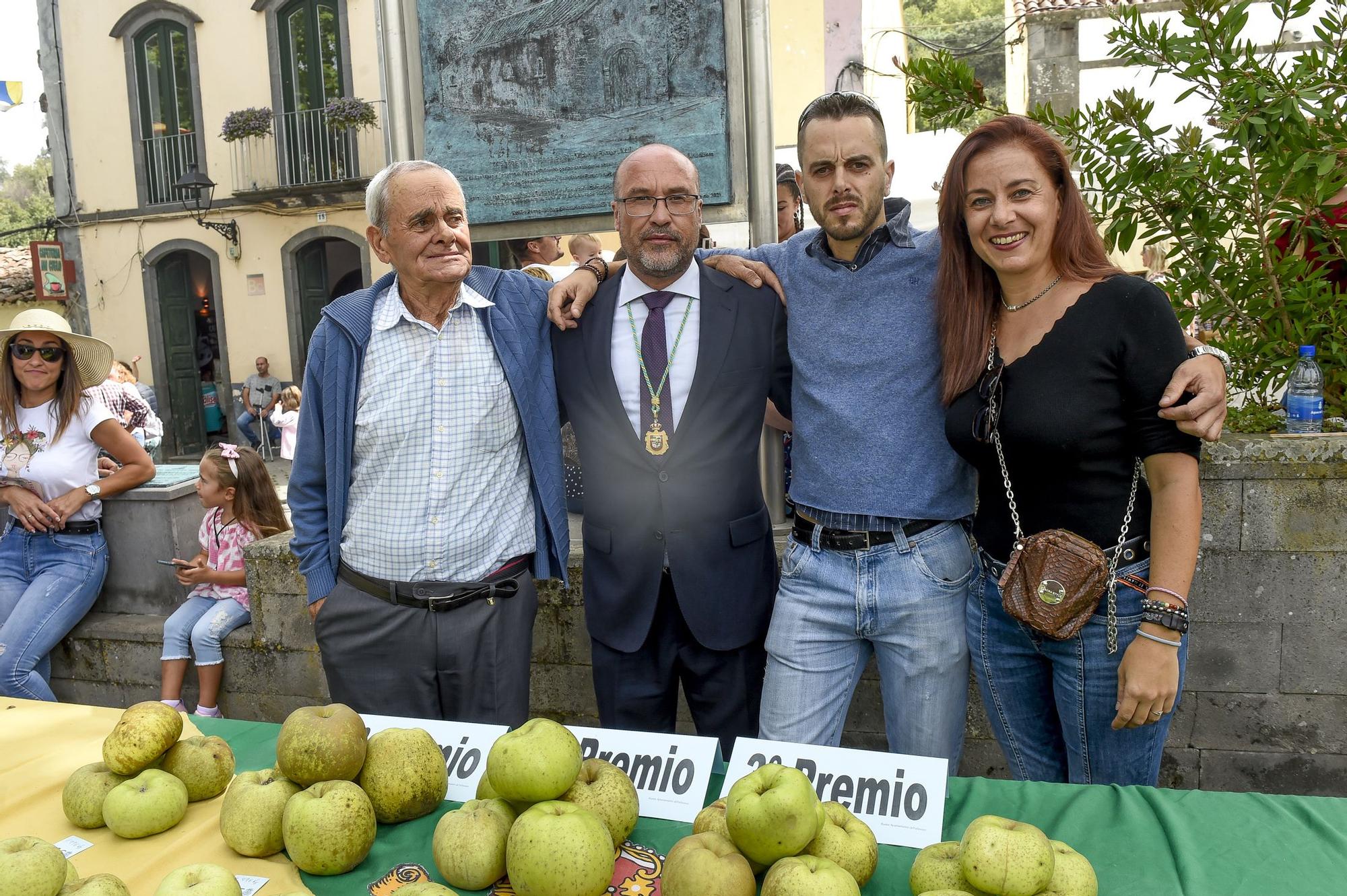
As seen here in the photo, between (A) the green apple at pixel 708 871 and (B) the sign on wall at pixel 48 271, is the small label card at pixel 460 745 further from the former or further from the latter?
→ (B) the sign on wall at pixel 48 271

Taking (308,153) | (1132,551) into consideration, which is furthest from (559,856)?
(308,153)

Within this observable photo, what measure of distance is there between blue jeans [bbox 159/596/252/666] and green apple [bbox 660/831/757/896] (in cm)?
360

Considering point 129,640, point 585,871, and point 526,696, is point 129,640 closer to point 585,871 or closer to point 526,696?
point 526,696

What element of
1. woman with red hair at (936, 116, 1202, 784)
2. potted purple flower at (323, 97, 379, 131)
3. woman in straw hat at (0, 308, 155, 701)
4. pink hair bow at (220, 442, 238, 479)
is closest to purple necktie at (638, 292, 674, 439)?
woman with red hair at (936, 116, 1202, 784)

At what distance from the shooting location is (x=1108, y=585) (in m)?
2.13

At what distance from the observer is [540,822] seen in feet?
4.72

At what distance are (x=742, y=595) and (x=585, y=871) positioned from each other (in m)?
1.36

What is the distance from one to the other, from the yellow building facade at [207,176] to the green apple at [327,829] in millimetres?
14923

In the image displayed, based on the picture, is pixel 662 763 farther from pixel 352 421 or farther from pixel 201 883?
pixel 352 421

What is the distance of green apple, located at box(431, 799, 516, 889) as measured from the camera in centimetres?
153

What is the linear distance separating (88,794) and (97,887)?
1.43ft

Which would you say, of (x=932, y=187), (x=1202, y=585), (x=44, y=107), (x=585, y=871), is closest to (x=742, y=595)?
(x=585, y=871)

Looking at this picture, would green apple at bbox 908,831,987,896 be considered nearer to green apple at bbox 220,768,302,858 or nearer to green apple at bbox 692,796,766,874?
green apple at bbox 692,796,766,874

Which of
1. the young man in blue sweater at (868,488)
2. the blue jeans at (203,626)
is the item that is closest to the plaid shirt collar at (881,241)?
the young man in blue sweater at (868,488)
